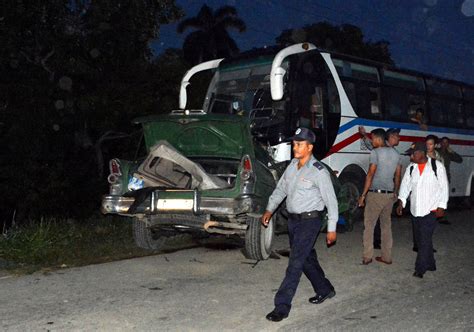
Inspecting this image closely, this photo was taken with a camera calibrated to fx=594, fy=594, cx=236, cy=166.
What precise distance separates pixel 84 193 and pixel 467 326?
62.4ft

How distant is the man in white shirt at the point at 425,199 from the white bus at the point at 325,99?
272cm

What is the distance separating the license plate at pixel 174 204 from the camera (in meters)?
7.66

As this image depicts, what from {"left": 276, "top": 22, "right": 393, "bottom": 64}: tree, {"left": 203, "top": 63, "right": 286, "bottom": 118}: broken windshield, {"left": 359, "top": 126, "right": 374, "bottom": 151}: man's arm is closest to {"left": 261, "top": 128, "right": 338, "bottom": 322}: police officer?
{"left": 203, "top": 63, "right": 286, "bottom": 118}: broken windshield

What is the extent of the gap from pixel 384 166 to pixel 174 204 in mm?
2878

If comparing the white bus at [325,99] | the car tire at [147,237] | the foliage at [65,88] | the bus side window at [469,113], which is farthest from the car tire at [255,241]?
the foliage at [65,88]

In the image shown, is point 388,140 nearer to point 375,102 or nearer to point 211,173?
point 211,173

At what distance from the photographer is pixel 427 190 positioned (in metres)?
7.37

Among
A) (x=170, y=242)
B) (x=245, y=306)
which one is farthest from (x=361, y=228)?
(x=245, y=306)

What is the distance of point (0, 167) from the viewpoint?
20.2 metres

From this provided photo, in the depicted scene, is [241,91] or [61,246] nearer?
[61,246]

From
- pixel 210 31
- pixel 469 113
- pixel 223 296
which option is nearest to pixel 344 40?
pixel 210 31

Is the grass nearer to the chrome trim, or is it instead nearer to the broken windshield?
the chrome trim

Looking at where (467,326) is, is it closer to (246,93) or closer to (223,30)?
(246,93)

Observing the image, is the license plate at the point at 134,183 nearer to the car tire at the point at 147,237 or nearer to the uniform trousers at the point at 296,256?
→ the car tire at the point at 147,237
